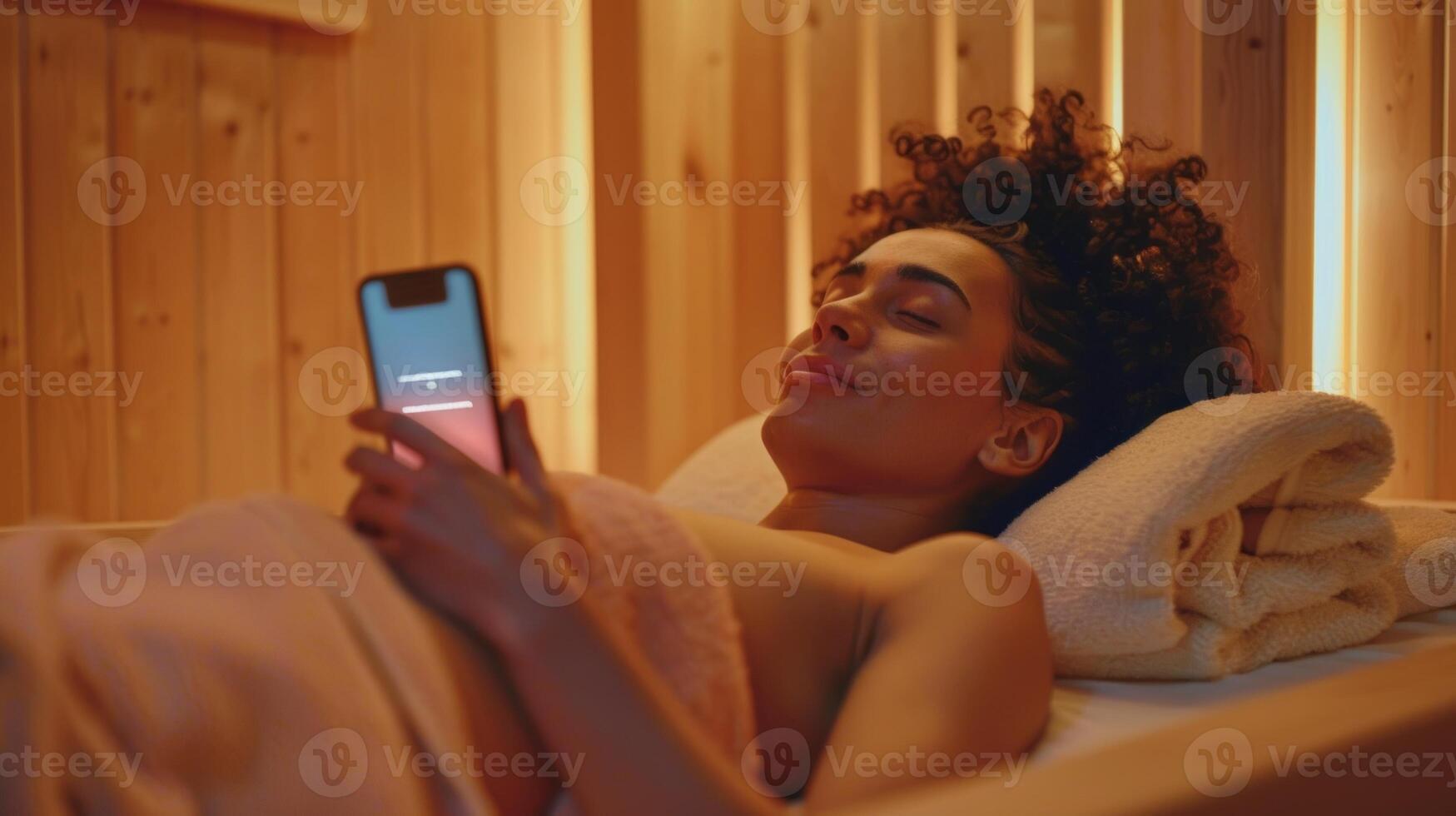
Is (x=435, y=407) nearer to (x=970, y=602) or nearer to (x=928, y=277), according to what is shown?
(x=970, y=602)

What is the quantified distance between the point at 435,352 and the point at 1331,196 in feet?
5.14

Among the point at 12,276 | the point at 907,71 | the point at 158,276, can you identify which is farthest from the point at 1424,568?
the point at 12,276

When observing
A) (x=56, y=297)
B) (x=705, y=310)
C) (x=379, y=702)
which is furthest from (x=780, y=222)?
(x=379, y=702)

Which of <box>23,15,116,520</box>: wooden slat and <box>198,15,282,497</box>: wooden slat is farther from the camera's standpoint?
<box>198,15,282,497</box>: wooden slat

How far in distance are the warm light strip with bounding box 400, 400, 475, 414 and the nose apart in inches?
16.0

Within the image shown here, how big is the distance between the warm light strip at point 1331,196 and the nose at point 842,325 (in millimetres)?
1076

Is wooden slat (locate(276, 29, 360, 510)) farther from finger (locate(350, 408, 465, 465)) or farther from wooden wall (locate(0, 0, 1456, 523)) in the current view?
finger (locate(350, 408, 465, 465))

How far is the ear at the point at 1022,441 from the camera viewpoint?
3.59 feet

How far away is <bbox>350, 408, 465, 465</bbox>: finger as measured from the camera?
2.12 ft

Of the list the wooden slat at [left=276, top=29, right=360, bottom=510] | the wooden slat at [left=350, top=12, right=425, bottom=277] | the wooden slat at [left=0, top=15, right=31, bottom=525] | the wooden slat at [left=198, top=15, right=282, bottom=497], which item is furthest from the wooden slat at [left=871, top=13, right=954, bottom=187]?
the wooden slat at [left=0, top=15, right=31, bottom=525]

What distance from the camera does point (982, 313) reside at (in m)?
1.11

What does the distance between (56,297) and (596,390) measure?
90 centimetres

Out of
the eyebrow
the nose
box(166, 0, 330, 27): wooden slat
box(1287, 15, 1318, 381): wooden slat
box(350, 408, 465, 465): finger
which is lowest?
box(350, 408, 465, 465): finger

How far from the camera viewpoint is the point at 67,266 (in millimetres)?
1729
